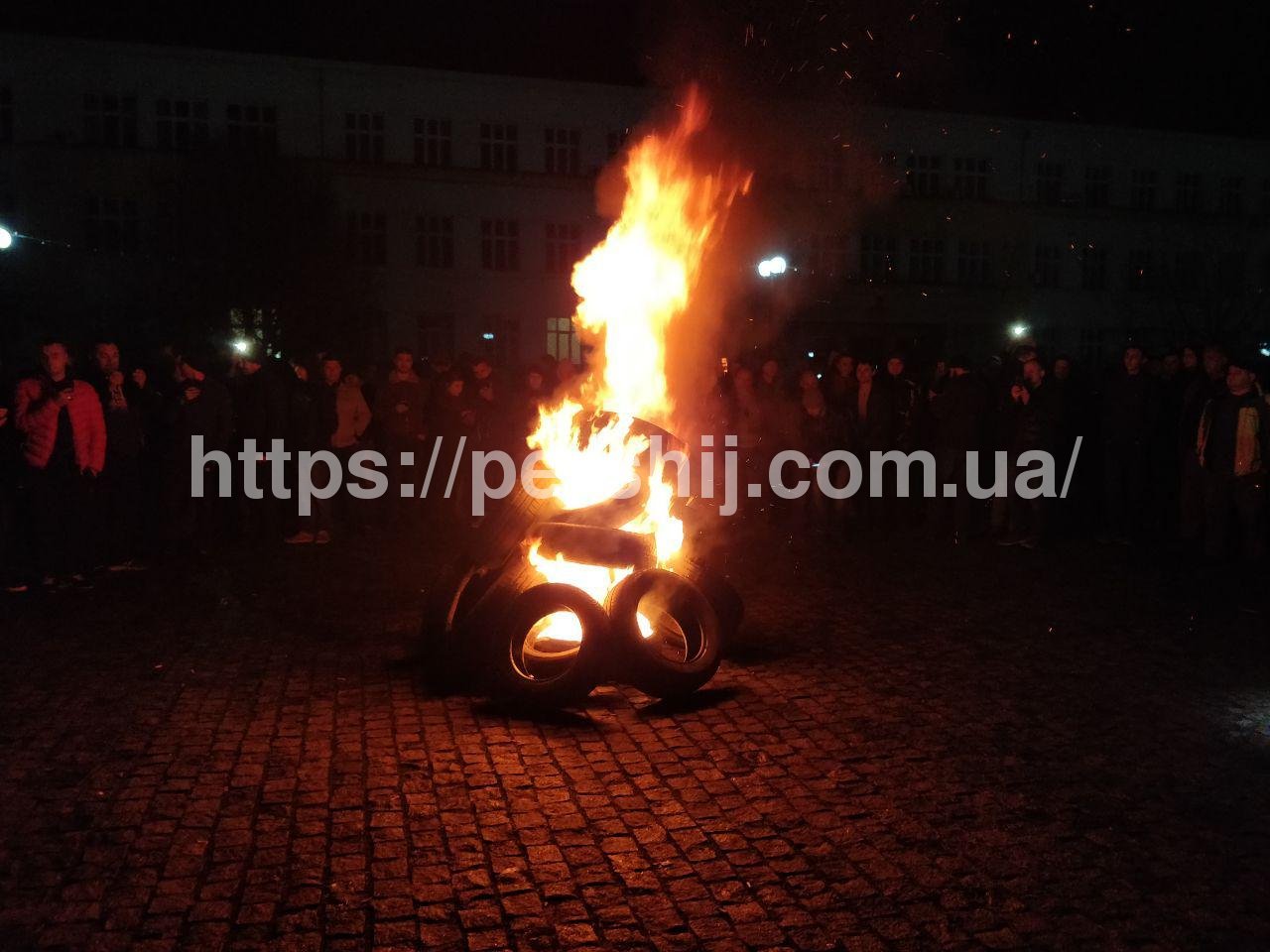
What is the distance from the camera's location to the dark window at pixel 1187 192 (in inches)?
2090

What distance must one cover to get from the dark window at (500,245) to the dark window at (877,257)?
14.2m

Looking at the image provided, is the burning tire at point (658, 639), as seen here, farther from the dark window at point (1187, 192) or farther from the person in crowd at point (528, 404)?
the dark window at point (1187, 192)

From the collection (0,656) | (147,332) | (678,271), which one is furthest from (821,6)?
(147,332)

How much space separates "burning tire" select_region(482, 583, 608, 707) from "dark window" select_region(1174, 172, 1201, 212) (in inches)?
2099

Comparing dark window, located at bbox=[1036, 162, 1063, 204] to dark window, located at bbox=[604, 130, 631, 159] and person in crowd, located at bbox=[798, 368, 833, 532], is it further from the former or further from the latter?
person in crowd, located at bbox=[798, 368, 833, 532]

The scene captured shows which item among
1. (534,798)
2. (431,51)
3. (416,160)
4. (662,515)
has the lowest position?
(534,798)

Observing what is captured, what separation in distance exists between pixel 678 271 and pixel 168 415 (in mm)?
5610

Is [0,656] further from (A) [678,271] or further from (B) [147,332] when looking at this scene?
(B) [147,332]

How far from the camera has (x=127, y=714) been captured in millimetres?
7160

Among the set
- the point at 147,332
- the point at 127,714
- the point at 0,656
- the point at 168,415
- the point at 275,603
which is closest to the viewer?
the point at 127,714

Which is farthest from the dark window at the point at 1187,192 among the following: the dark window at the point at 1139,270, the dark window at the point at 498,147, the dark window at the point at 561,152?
the dark window at the point at 498,147

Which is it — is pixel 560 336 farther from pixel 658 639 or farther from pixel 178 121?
pixel 658 639

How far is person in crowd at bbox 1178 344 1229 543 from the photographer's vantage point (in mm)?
12625

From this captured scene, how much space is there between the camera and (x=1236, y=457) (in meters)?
11.7
